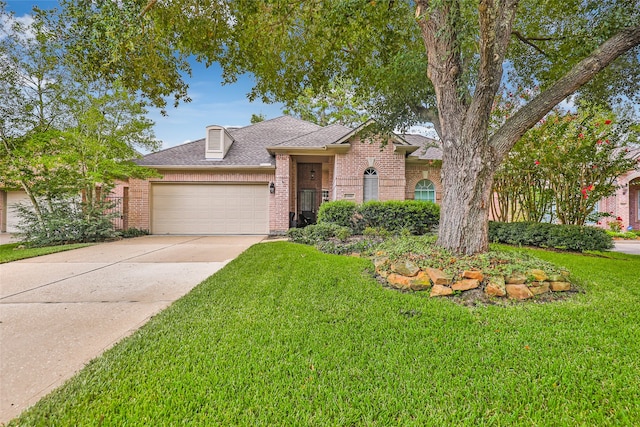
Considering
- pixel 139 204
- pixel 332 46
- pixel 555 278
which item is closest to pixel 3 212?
pixel 139 204

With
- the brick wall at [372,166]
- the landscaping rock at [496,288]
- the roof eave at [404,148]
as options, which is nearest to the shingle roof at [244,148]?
the brick wall at [372,166]

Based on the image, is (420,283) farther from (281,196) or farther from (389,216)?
(281,196)

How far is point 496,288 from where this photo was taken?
347 centimetres

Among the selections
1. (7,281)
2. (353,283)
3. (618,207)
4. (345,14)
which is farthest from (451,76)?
(618,207)

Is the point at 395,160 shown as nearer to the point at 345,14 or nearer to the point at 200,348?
the point at 345,14

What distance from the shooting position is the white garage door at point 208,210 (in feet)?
39.8

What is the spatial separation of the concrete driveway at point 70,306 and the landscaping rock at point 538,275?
15.0 feet

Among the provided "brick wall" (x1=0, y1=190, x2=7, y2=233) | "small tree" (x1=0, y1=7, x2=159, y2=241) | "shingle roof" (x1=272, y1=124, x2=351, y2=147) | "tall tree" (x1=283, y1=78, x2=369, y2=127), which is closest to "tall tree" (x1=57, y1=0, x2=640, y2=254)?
"shingle roof" (x1=272, y1=124, x2=351, y2=147)

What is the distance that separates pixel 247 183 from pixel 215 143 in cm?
228

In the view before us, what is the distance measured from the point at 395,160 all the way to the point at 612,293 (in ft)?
26.2

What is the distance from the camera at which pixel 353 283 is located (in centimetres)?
412

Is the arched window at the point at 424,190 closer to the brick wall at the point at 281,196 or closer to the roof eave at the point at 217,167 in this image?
the brick wall at the point at 281,196

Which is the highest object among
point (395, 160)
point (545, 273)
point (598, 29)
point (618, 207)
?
point (598, 29)

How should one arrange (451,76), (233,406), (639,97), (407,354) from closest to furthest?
(233,406), (407,354), (451,76), (639,97)
